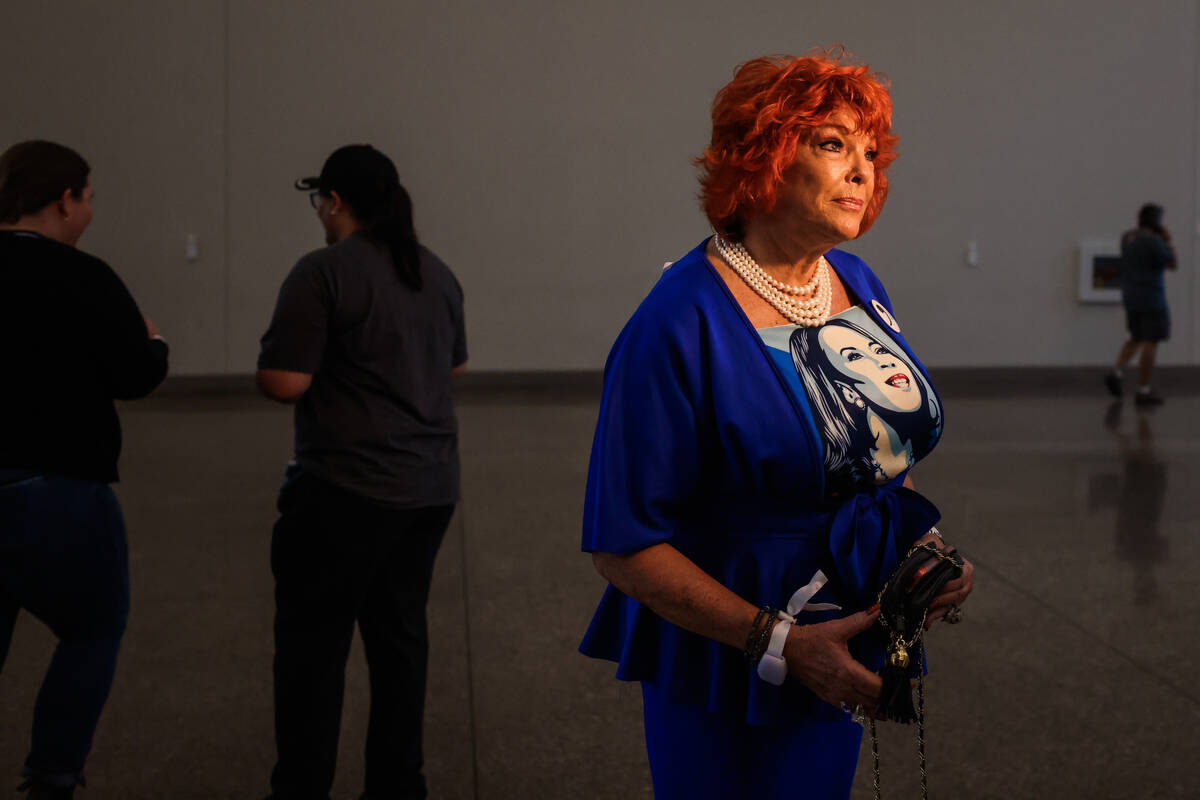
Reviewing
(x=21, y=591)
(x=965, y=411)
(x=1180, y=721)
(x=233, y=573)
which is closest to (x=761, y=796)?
(x=21, y=591)

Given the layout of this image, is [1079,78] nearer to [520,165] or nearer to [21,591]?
[520,165]

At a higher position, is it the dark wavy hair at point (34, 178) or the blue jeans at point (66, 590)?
the dark wavy hair at point (34, 178)

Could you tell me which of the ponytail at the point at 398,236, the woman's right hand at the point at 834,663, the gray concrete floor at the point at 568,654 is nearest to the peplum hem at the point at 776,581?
the woman's right hand at the point at 834,663

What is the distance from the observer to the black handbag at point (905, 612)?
166 centimetres

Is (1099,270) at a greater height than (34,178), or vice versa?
(34,178)

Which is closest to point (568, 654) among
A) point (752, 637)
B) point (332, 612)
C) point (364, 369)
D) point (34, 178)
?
point (332, 612)

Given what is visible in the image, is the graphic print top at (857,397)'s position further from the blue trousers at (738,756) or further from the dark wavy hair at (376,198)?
the dark wavy hair at (376,198)

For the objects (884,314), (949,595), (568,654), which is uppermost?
(884,314)

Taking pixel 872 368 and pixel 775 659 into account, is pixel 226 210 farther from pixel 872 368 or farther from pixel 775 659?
pixel 775 659

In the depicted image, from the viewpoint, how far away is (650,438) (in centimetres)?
171

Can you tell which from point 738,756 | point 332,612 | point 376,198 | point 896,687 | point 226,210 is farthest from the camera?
point 226,210

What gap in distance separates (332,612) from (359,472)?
1.20ft

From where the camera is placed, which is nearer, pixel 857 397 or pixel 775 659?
pixel 775 659

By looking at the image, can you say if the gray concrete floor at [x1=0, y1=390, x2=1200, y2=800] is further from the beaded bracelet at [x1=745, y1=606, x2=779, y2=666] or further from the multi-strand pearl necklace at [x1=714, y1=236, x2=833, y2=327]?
the multi-strand pearl necklace at [x1=714, y1=236, x2=833, y2=327]
